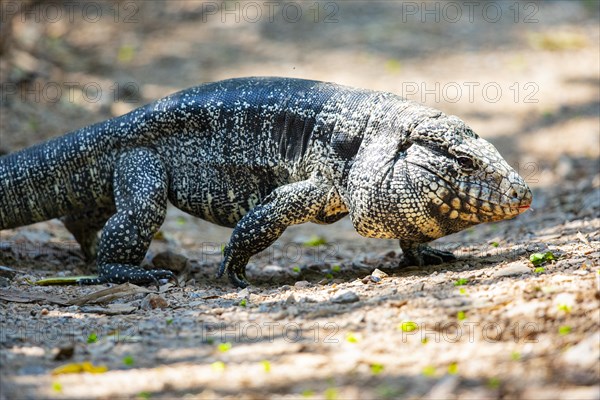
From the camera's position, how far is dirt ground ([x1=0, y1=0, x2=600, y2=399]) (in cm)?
508

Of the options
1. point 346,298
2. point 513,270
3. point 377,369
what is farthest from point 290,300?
point 513,270

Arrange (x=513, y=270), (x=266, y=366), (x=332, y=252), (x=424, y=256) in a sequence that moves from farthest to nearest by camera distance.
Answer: (x=332, y=252) < (x=424, y=256) < (x=513, y=270) < (x=266, y=366)

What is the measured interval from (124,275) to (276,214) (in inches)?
70.8

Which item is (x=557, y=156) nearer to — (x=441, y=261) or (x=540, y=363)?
(x=441, y=261)

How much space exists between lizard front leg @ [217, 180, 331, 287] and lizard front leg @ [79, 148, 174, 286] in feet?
3.13

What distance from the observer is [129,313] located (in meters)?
7.00

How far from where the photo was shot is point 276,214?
797 centimetres

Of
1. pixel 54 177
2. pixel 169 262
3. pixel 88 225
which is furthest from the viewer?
pixel 88 225

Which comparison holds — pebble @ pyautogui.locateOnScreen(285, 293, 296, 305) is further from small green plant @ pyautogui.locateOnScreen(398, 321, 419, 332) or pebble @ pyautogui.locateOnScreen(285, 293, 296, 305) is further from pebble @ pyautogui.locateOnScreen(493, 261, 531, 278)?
pebble @ pyautogui.locateOnScreen(493, 261, 531, 278)

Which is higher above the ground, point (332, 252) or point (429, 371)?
point (332, 252)

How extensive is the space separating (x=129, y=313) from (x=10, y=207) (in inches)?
112

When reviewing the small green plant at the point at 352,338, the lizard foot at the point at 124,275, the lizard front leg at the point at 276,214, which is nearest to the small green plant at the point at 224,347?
the small green plant at the point at 352,338

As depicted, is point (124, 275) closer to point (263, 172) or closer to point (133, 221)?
point (133, 221)

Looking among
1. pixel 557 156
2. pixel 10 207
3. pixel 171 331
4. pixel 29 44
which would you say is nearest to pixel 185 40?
pixel 29 44
